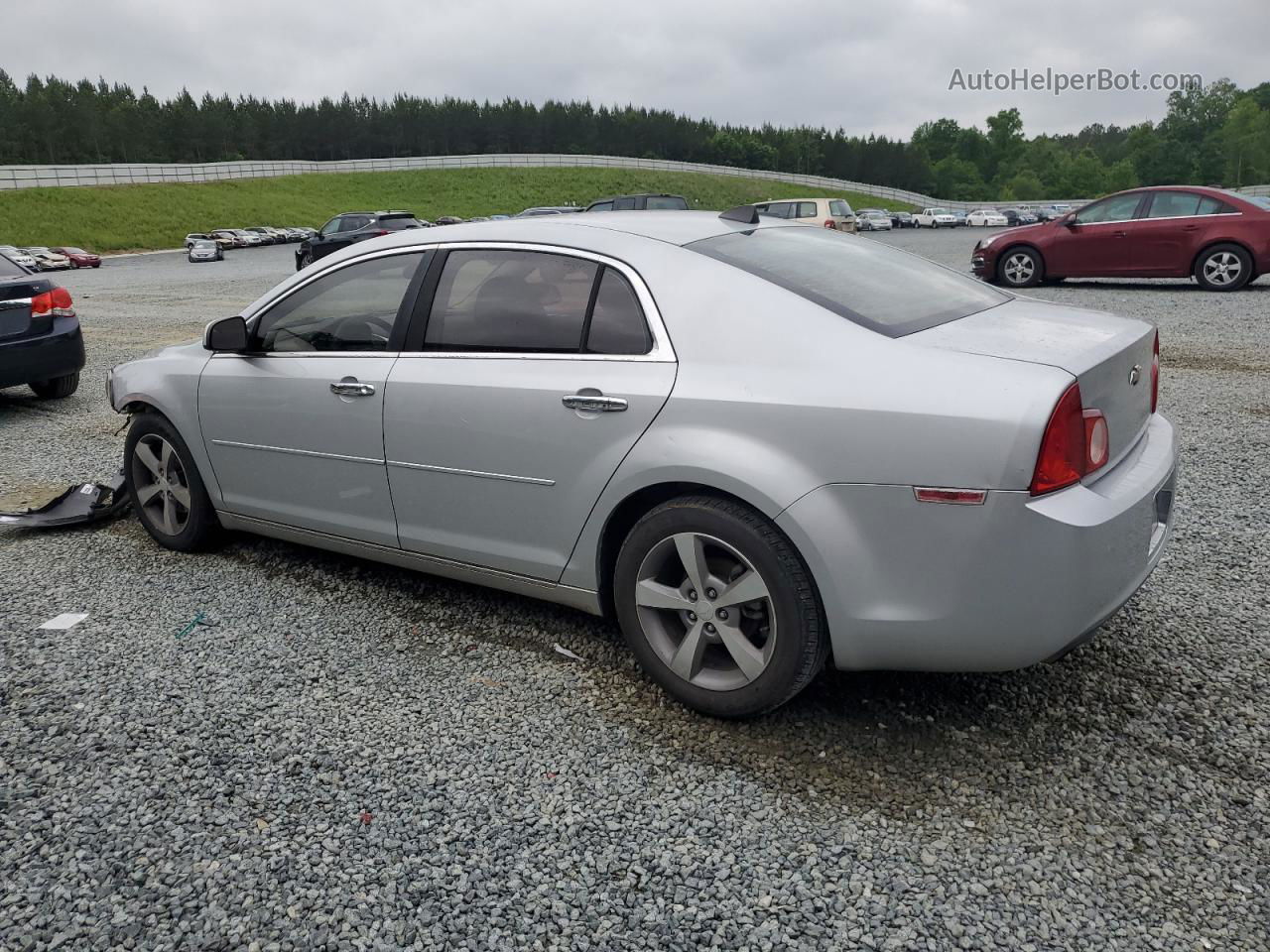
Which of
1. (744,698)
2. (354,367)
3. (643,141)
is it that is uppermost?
(643,141)

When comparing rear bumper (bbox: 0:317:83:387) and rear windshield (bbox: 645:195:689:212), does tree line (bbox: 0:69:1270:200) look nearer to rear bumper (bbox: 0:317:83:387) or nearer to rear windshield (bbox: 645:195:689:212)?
rear windshield (bbox: 645:195:689:212)

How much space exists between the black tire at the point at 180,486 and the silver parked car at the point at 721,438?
0.47 m

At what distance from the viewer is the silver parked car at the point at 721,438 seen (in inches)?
100

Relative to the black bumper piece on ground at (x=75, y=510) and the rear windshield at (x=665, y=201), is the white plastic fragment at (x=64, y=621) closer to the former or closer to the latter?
the black bumper piece on ground at (x=75, y=510)

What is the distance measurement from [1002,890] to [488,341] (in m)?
2.38

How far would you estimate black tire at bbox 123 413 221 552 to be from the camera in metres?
4.60

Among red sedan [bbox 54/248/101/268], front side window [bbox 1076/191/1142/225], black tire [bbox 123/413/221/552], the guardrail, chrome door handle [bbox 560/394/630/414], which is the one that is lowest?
red sedan [bbox 54/248/101/268]

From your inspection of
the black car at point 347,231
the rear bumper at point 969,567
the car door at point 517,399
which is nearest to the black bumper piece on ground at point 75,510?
the car door at point 517,399

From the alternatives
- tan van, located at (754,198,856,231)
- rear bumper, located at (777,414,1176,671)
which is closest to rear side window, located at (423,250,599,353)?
rear bumper, located at (777,414,1176,671)

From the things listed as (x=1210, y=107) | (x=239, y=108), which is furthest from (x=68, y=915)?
(x=1210, y=107)

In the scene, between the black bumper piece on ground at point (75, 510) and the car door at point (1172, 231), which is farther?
the car door at point (1172, 231)

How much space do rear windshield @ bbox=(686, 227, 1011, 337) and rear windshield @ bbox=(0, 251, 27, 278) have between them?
7.45 m

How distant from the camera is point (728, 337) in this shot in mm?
2955

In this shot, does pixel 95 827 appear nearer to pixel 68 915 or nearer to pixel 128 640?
pixel 68 915
